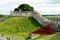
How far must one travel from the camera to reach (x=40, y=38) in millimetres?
45375

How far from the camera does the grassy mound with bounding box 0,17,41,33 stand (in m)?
54.2

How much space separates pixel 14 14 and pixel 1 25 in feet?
27.3

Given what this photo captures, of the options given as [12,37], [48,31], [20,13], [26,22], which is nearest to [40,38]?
[12,37]

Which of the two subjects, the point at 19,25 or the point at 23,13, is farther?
the point at 23,13

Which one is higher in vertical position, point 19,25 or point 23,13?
point 23,13

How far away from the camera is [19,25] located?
186 feet

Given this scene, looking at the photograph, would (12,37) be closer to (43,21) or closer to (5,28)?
(5,28)

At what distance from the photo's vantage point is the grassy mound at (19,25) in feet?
178

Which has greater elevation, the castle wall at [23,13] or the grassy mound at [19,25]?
the castle wall at [23,13]

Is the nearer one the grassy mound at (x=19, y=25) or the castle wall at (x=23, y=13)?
the grassy mound at (x=19, y=25)

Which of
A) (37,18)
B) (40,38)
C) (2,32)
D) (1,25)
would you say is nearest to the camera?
(40,38)

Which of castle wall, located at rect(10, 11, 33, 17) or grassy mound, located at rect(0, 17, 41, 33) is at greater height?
castle wall, located at rect(10, 11, 33, 17)

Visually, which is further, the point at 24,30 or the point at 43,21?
the point at 43,21

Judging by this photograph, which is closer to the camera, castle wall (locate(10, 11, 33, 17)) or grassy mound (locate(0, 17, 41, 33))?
grassy mound (locate(0, 17, 41, 33))
